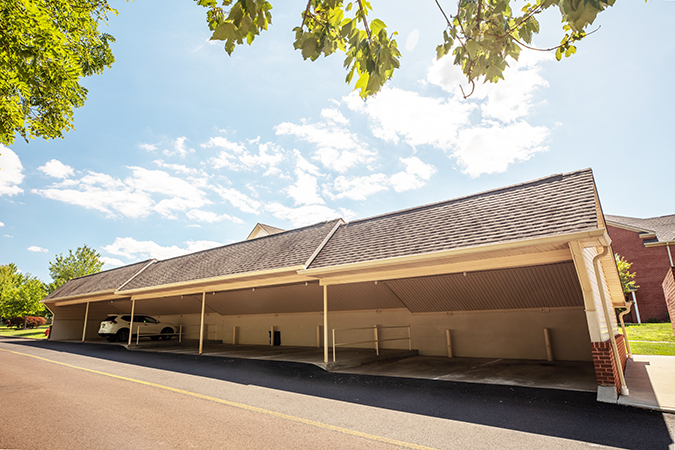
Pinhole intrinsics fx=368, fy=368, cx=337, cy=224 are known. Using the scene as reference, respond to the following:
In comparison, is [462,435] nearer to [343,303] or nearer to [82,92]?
[82,92]

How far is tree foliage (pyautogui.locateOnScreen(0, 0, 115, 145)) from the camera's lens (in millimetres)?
5887

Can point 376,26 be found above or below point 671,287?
above

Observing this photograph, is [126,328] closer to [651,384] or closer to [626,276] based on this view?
[651,384]

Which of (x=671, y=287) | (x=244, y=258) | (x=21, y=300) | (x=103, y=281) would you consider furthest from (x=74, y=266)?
(x=671, y=287)

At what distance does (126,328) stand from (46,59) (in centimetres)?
1821

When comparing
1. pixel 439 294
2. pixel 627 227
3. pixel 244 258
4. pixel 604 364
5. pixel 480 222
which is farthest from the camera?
pixel 627 227

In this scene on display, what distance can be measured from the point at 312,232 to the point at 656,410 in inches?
410

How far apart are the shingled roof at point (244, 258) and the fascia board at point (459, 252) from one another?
113 centimetres

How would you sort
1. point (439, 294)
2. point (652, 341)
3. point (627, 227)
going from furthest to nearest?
1. point (627, 227)
2. point (652, 341)
3. point (439, 294)

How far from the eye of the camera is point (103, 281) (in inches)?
904

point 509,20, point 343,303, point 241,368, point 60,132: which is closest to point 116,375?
point 241,368

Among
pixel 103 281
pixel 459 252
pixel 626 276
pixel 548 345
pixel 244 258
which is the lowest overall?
pixel 548 345

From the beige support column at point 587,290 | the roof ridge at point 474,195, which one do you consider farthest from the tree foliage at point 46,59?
the beige support column at point 587,290

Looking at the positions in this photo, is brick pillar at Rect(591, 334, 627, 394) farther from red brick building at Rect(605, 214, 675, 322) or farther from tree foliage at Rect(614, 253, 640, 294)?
red brick building at Rect(605, 214, 675, 322)
